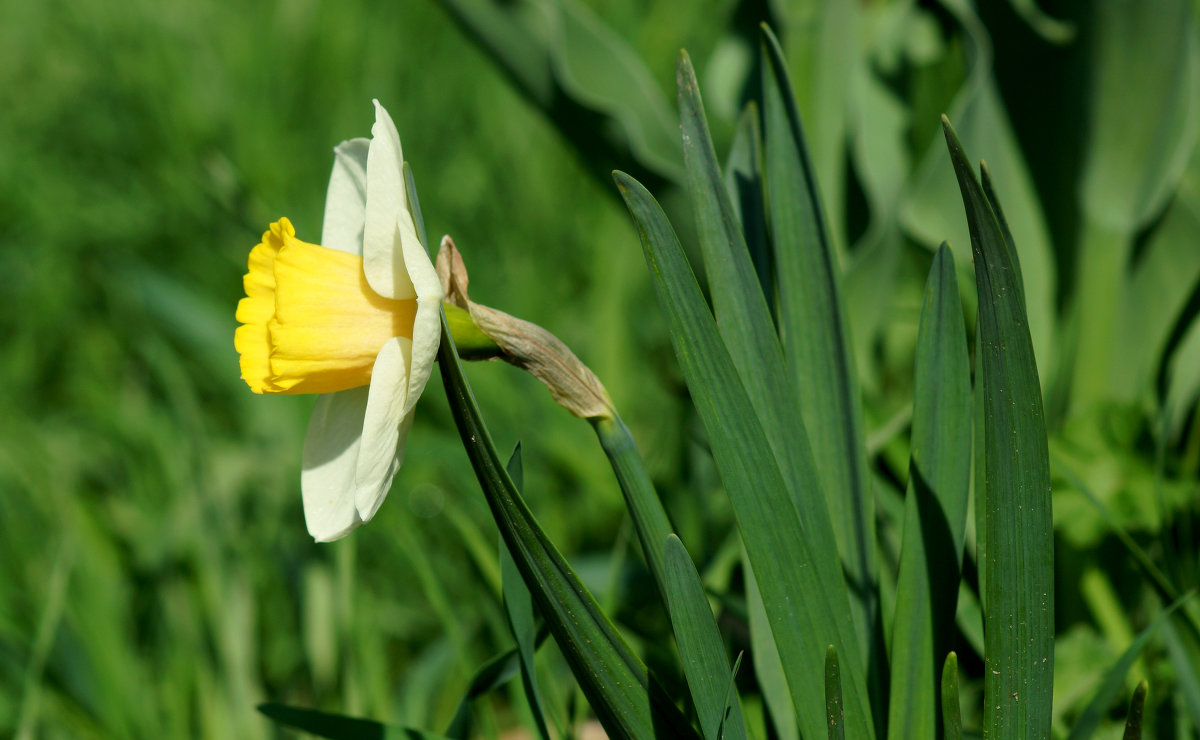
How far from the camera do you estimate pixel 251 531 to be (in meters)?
1.40

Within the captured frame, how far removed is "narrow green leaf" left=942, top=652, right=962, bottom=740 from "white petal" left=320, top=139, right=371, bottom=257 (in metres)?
0.47

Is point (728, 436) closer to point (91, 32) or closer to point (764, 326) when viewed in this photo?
point (764, 326)

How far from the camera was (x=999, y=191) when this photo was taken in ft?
3.75

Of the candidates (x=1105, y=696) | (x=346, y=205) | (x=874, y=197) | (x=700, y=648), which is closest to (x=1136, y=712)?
(x=1105, y=696)

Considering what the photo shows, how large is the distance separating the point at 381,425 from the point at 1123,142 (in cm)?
102

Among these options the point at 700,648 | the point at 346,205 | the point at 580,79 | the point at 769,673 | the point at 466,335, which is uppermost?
the point at 580,79

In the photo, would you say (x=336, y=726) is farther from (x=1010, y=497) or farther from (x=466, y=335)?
(x=1010, y=497)

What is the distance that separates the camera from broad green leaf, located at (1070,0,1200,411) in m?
1.01

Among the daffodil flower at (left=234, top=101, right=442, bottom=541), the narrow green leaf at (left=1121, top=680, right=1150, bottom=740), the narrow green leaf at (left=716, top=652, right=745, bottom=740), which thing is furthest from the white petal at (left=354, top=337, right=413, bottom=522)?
the narrow green leaf at (left=1121, top=680, right=1150, bottom=740)

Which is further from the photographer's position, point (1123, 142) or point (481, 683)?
point (1123, 142)

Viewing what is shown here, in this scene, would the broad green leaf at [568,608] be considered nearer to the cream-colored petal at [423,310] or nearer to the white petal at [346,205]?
the cream-colored petal at [423,310]

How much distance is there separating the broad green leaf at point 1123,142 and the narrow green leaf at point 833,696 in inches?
32.7

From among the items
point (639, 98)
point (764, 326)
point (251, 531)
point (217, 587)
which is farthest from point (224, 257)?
point (764, 326)

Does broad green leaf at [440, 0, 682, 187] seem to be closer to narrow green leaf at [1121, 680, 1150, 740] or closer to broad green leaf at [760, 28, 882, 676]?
broad green leaf at [760, 28, 882, 676]
